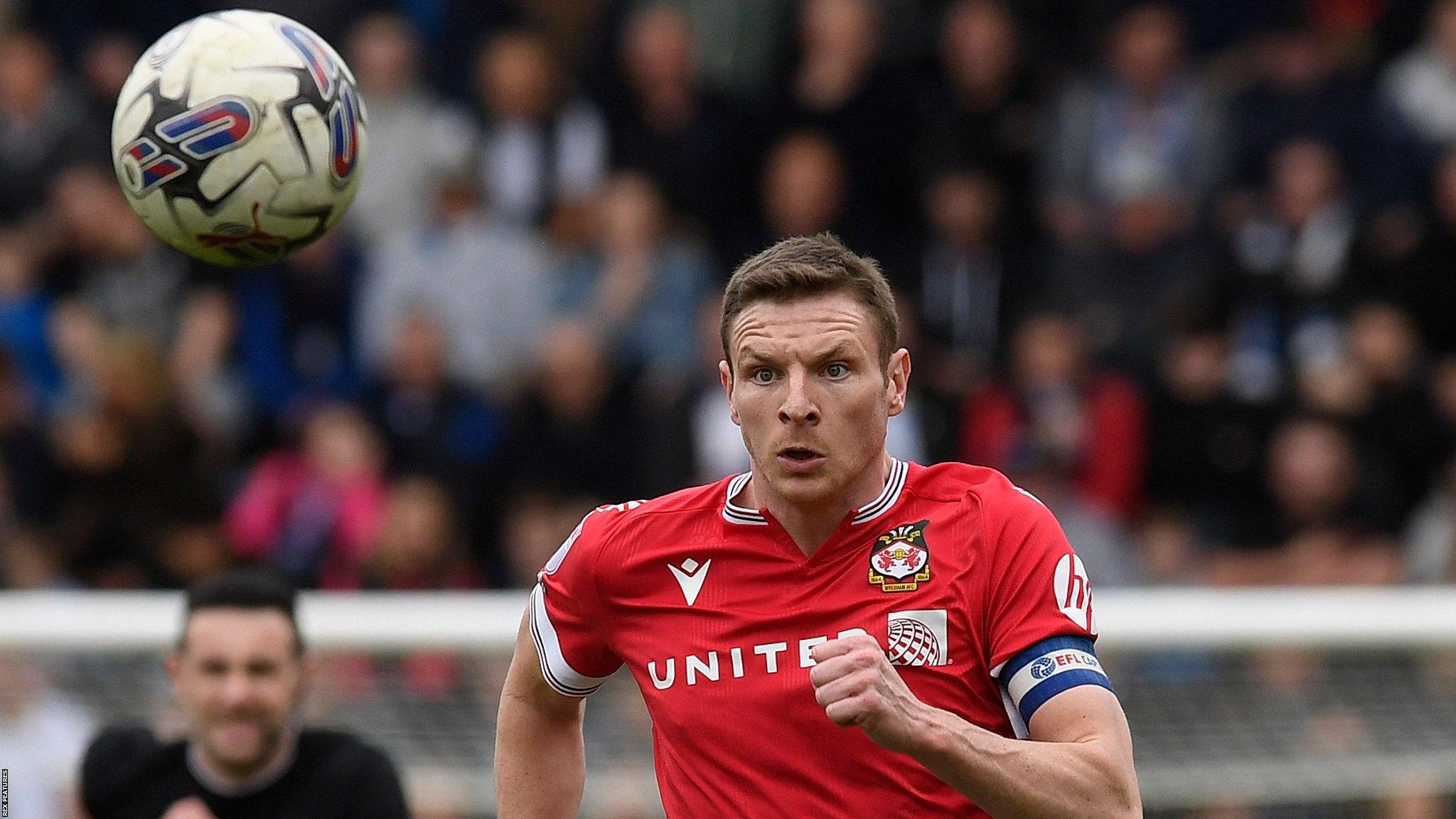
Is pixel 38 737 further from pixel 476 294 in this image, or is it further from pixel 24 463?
pixel 476 294

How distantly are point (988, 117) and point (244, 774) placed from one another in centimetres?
615

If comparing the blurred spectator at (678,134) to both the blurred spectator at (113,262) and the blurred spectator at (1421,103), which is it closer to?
the blurred spectator at (113,262)

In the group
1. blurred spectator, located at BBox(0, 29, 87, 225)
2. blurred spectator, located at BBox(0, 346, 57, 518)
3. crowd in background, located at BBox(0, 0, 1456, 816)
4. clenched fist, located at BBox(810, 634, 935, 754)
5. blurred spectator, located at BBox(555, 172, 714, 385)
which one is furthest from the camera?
blurred spectator, located at BBox(0, 29, 87, 225)

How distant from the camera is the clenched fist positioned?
3826 mm

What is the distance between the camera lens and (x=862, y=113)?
10875mm

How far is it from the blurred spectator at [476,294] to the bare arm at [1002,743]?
276 inches

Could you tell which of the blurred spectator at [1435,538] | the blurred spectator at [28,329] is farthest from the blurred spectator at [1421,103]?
the blurred spectator at [28,329]

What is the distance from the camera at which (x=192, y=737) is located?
6285mm

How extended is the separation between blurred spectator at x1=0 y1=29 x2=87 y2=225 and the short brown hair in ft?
26.2

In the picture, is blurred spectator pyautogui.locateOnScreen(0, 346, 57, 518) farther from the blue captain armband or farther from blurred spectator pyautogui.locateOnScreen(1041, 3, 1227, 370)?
the blue captain armband

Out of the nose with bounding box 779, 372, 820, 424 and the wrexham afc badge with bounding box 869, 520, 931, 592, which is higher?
the nose with bounding box 779, 372, 820, 424

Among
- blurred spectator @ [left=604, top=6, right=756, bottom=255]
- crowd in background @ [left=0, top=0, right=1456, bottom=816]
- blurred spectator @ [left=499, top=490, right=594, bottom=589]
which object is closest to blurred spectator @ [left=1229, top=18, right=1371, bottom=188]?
crowd in background @ [left=0, top=0, right=1456, bottom=816]

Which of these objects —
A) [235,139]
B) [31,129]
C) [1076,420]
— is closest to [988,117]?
[1076,420]

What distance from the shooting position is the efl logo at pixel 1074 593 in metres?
4.25
